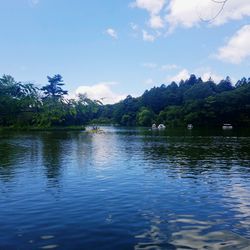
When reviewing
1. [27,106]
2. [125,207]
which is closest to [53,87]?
[27,106]

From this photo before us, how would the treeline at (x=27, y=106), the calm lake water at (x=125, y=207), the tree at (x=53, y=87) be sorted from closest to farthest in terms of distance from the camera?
the calm lake water at (x=125, y=207) → the treeline at (x=27, y=106) → the tree at (x=53, y=87)

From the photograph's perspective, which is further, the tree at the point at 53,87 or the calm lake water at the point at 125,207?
the tree at the point at 53,87

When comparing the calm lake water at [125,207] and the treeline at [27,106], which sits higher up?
the treeline at [27,106]

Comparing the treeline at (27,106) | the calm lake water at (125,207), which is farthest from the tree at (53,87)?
the calm lake water at (125,207)

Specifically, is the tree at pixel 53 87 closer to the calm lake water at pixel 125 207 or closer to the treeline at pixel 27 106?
the treeline at pixel 27 106

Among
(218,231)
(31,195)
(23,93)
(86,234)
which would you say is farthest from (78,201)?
(23,93)

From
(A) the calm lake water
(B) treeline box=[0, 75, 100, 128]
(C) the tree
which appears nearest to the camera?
(A) the calm lake water

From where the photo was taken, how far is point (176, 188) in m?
25.9

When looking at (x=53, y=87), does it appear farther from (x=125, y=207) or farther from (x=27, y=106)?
(x=125, y=207)

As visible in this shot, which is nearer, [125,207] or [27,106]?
[125,207]

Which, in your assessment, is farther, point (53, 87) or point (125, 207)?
point (53, 87)

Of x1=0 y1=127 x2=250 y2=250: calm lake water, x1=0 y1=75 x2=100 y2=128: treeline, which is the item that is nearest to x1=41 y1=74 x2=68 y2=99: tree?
x1=0 y1=75 x2=100 y2=128: treeline

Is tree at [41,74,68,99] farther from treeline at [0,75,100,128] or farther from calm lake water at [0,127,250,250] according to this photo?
calm lake water at [0,127,250,250]

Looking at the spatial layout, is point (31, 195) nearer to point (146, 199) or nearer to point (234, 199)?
point (146, 199)
